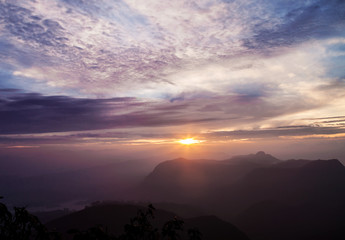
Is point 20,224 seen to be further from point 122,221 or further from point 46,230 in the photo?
point 122,221

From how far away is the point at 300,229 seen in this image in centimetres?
16725

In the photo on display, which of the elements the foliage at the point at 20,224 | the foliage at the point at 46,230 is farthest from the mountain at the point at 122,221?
the foliage at the point at 46,230

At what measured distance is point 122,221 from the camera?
393 feet

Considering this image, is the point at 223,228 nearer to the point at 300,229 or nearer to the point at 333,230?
the point at 300,229

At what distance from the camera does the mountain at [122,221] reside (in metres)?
117

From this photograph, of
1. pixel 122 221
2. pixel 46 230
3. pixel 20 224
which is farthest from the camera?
pixel 122 221

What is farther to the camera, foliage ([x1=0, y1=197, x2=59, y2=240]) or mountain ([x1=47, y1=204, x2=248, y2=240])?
mountain ([x1=47, y1=204, x2=248, y2=240])

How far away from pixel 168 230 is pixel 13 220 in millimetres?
7575

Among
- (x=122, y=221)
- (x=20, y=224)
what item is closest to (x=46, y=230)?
(x=20, y=224)

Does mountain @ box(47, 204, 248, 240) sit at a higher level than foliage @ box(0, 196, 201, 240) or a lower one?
lower

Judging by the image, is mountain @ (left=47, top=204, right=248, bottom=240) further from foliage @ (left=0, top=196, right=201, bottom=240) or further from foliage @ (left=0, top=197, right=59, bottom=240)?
foliage @ (left=0, top=196, right=201, bottom=240)

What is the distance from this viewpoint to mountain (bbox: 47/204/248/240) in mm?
117438

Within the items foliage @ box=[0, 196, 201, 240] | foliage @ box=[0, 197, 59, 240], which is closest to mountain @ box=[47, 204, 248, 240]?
foliage @ box=[0, 197, 59, 240]

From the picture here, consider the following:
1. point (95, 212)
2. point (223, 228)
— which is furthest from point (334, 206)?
point (95, 212)
